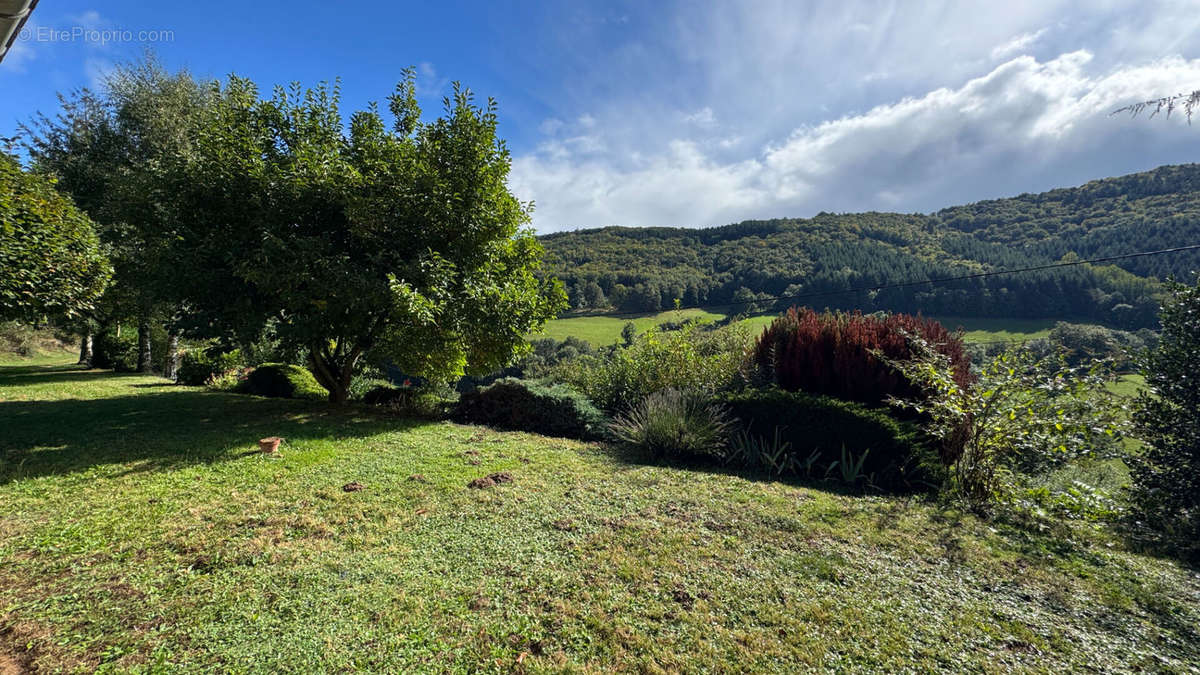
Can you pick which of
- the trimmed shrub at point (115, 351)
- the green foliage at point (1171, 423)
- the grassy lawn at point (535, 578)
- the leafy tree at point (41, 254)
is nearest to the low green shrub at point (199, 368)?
the trimmed shrub at point (115, 351)

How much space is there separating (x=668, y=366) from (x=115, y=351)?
885 inches

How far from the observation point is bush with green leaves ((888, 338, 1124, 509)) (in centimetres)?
417

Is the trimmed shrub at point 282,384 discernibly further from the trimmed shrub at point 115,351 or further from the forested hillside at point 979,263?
the forested hillside at point 979,263

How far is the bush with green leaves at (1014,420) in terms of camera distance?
4172mm

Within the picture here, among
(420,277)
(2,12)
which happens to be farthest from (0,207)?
(2,12)

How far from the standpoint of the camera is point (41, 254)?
6152 mm

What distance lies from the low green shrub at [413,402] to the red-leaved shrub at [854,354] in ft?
22.6

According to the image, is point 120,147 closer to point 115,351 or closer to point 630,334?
point 115,351

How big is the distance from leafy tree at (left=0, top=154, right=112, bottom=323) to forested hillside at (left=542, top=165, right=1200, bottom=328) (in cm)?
1431

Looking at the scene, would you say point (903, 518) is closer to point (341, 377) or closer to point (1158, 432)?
point (1158, 432)

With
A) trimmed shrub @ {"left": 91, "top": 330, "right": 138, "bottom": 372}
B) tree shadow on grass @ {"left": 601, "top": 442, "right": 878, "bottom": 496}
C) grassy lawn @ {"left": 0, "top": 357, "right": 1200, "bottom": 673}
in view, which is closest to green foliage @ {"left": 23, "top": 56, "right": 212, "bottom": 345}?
trimmed shrub @ {"left": 91, "top": 330, "right": 138, "bottom": 372}

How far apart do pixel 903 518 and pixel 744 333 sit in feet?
17.0

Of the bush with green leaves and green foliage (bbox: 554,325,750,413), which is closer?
the bush with green leaves

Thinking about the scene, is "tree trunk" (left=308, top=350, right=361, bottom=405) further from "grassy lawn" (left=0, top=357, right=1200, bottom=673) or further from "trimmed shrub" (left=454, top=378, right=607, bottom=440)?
"grassy lawn" (left=0, top=357, right=1200, bottom=673)
